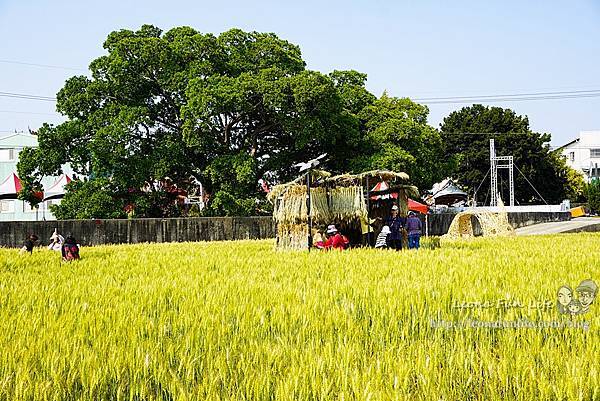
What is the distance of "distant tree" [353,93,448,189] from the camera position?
3192 cm

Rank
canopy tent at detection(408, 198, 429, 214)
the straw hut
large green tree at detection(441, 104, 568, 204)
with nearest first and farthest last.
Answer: the straw hut
canopy tent at detection(408, 198, 429, 214)
large green tree at detection(441, 104, 568, 204)

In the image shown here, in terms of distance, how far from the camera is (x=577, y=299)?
21.8 ft

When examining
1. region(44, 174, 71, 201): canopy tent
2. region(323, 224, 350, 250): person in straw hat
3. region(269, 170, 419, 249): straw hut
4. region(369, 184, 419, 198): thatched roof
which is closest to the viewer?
region(323, 224, 350, 250): person in straw hat

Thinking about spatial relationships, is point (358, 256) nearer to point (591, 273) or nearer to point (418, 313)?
point (591, 273)

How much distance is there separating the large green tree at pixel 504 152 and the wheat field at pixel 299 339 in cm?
4761

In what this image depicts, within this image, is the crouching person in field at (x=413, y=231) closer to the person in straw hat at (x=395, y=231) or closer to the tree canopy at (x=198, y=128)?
the person in straw hat at (x=395, y=231)

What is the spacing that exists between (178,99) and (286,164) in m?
6.53

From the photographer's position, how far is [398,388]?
147 inches

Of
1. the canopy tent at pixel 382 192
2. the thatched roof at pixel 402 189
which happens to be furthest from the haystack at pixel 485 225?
the thatched roof at pixel 402 189

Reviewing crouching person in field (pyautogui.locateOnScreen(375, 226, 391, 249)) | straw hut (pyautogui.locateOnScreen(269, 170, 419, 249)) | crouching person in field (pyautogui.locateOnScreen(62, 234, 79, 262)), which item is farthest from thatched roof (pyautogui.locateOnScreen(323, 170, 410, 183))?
crouching person in field (pyautogui.locateOnScreen(62, 234, 79, 262))

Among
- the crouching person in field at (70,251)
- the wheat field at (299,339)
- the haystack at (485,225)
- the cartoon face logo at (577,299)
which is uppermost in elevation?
the haystack at (485,225)

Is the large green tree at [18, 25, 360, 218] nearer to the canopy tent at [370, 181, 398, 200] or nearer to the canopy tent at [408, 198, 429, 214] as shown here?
the canopy tent at [408, 198, 429, 214]

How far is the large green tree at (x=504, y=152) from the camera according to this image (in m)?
55.4

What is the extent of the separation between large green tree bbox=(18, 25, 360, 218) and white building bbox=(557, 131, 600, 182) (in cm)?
4907
